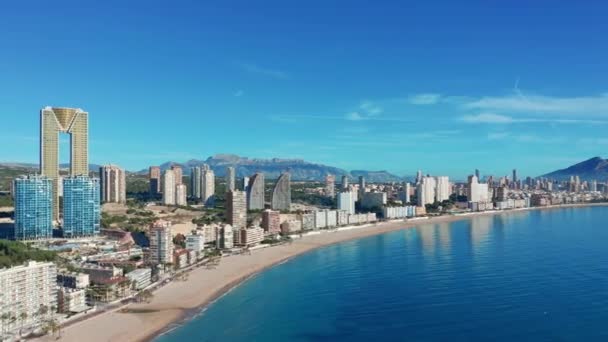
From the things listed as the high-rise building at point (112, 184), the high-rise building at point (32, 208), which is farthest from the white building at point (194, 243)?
the high-rise building at point (112, 184)

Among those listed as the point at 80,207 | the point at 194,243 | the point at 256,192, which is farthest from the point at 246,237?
the point at 256,192

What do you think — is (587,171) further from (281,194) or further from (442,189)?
(281,194)

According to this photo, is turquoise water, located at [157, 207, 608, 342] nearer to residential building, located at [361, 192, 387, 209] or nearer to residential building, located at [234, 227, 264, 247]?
residential building, located at [234, 227, 264, 247]

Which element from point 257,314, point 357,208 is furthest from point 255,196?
point 257,314

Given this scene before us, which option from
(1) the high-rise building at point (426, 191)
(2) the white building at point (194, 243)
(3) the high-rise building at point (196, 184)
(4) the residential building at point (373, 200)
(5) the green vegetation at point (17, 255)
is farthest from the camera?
(1) the high-rise building at point (426, 191)

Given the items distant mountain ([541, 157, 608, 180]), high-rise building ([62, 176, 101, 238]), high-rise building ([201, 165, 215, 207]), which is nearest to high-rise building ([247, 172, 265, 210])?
high-rise building ([201, 165, 215, 207])

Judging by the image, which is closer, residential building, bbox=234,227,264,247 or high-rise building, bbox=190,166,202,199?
residential building, bbox=234,227,264,247

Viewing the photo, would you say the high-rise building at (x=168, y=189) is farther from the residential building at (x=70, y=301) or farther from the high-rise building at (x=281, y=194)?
the residential building at (x=70, y=301)
